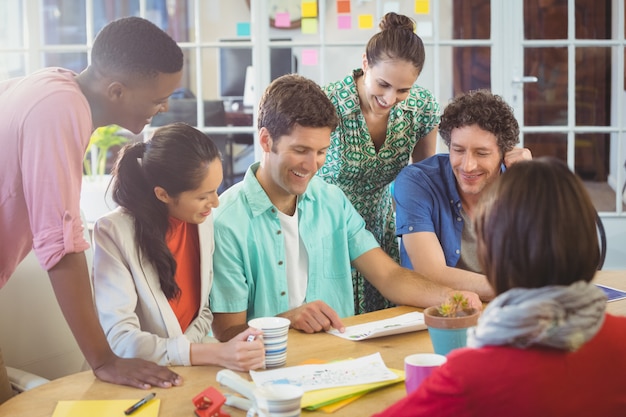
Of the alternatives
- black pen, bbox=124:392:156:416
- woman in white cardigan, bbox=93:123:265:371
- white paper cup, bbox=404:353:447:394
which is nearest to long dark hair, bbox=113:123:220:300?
woman in white cardigan, bbox=93:123:265:371

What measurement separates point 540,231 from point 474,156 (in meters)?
1.30

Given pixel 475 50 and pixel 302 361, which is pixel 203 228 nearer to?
pixel 302 361

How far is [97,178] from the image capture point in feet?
15.3

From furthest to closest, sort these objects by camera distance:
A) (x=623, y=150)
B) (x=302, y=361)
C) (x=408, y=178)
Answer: (x=623, y=150) < (x=408, y=178) < (x=302, y=361)

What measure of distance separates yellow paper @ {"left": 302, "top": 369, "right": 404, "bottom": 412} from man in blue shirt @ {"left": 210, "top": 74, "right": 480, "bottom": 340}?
436 millimetres

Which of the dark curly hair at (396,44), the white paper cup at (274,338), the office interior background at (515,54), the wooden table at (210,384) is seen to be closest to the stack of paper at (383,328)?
the wooden table at (210,384)

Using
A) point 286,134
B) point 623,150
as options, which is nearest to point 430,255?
point 286,134

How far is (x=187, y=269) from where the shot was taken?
183 cm

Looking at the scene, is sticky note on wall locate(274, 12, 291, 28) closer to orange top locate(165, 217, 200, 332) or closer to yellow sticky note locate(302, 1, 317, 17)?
yellow sticky note locate(302, 1, 317, 17)

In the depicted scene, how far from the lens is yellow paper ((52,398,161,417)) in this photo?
4.30 ft

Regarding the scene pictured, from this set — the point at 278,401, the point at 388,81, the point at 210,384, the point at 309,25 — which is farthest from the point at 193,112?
the point at 278,401

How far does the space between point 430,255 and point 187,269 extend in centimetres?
74

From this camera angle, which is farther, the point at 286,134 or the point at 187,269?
the point at 286,134

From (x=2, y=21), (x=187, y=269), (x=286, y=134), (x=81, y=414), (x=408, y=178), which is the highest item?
(x=2, y=21)
